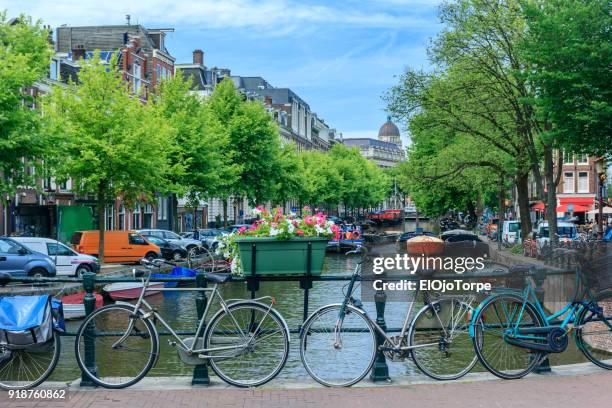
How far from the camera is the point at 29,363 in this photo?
7.85 meters

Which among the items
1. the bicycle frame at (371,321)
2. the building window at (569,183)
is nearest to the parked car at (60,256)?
the bicycle frame at (371,321)

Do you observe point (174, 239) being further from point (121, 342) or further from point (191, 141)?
point (121, 342)

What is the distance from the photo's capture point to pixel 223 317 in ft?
25.9

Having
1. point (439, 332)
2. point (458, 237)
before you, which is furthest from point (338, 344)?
point (458, 237)

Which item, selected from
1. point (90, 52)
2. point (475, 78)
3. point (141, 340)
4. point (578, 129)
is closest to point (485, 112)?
point (475, 78)

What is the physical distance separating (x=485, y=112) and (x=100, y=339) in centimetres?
2870

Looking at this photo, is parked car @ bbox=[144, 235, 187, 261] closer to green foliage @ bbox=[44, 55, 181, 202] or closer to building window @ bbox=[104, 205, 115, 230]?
green foliage @ bbox=[44, 55, 181, 202]

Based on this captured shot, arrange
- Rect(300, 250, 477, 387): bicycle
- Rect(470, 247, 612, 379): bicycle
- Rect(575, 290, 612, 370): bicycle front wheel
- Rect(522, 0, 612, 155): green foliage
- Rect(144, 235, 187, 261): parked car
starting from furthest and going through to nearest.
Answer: Rect(144, 235, 187, 261): parked car < Rect(522, 0, 612, 155): green foliage < Rect(575, 290, 612, 370): bicycle front wheel < Rect(470, 247, 612, 379): bicycle < Rect(300, 250, 477, 387): bicycle

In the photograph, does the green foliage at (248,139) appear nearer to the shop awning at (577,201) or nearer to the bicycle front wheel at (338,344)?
the shop awning at (577,201)

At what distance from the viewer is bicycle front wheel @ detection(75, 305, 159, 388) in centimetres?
784

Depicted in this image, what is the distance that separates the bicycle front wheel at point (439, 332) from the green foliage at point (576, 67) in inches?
537

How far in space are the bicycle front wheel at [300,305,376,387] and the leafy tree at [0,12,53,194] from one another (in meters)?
19.1

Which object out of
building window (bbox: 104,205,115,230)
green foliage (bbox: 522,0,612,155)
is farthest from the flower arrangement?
building window (bbox: 104,205,115,230)

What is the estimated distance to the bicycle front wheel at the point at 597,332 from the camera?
336 inches
